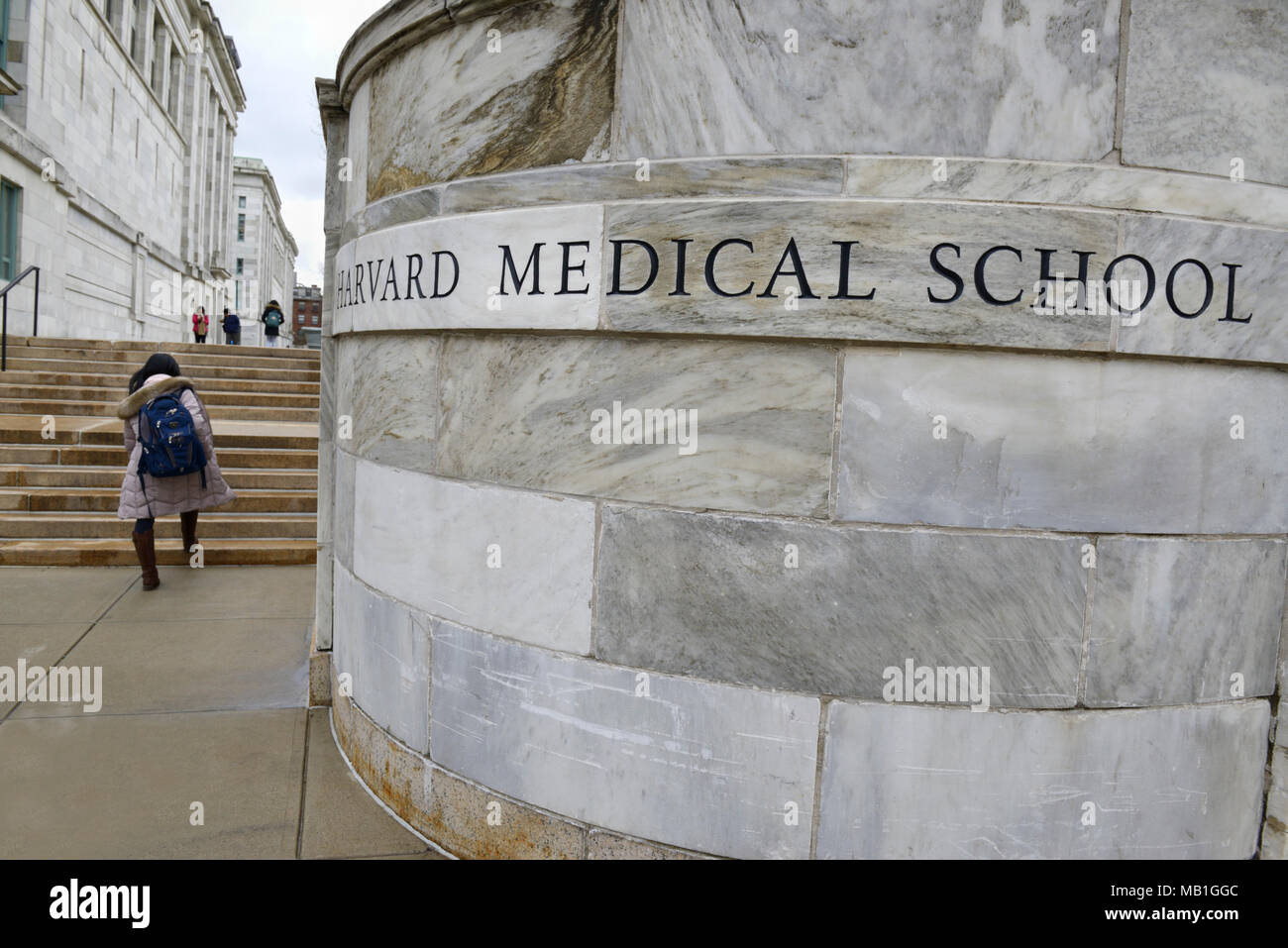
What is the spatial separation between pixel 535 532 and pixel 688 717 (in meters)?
0.80

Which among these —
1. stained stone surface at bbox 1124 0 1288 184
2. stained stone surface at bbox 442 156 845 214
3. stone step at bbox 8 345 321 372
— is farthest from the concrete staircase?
stained stone surface at bbox 1124 0 1288 184

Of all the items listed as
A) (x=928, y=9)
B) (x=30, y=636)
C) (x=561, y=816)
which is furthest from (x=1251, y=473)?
(x=30, y=636)

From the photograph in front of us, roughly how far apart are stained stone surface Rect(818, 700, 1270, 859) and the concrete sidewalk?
1.62 meters

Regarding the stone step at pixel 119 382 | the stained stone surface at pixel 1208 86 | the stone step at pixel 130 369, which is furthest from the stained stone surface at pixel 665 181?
the stone step at pixel 130 369

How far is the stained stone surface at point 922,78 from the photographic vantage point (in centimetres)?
272

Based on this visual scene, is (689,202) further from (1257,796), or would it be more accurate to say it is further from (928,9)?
(1257,796)

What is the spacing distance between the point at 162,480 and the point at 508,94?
200 inches

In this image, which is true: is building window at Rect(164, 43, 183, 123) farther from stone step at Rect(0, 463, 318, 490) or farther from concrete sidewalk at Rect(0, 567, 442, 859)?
concrete sidewalk at Rect(0, 567, 442, 859)

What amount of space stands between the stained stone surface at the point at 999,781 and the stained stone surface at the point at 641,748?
0.13 metres

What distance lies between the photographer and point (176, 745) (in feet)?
13.8

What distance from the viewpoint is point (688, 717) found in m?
2.90

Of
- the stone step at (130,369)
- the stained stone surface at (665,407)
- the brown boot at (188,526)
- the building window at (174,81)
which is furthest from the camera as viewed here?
the building window at (174,81)

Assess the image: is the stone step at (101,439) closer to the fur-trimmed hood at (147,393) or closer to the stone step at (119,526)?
the stone step at (119,526)

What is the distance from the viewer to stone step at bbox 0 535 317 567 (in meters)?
7.70
